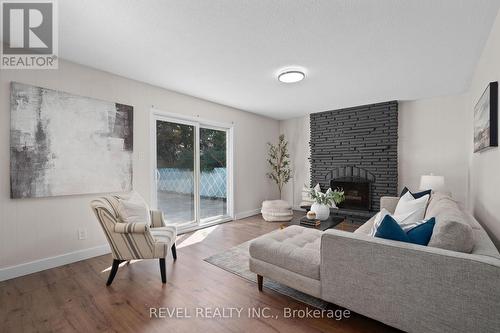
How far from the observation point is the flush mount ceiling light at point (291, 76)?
2955 mm

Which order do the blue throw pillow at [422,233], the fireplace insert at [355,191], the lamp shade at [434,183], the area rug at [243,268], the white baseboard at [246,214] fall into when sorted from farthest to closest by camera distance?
the white baseboard at [246,214], the fireplace insert at [355,191], the lamp shade at [434,183], the area rug at [243,268], the blue throw pillow at [422,233]

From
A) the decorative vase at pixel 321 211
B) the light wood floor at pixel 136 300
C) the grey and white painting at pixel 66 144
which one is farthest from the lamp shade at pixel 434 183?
the grey and white painting at pixel 66 144

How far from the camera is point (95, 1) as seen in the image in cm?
171

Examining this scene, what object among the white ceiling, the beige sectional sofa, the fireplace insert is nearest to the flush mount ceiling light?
the white ceiling

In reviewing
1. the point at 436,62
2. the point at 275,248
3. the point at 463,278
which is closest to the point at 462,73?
the point at 436,62

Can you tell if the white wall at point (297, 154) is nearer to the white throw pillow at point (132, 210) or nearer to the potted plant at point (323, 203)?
the potted plant at point (323, 203)

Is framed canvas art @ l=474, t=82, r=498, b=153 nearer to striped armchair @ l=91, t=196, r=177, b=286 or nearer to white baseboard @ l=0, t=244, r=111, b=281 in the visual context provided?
striped armchair @ l=91, t=196, r=177, b=286

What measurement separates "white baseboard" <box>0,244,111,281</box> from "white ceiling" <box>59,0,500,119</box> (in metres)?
2.33

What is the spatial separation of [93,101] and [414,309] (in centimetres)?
375

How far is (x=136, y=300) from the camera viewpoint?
1969mm

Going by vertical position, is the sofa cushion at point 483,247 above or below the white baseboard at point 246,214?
above

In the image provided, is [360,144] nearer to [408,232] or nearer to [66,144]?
[408,232]

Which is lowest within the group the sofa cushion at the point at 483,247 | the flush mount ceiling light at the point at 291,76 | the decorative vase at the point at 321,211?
the decorative vase at the point at 321,211

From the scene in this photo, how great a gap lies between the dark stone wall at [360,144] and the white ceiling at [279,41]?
1.00m
